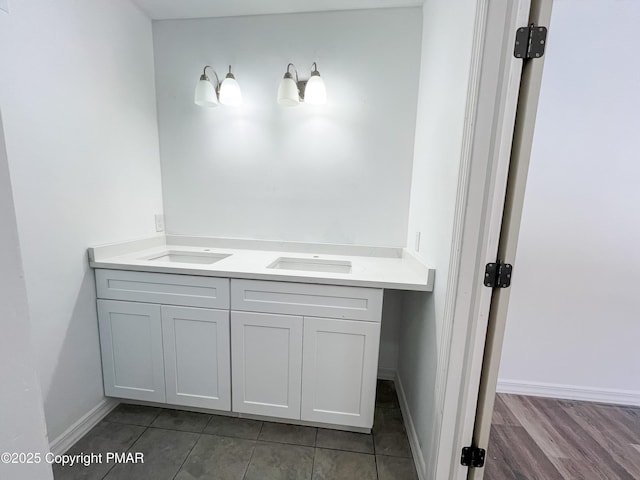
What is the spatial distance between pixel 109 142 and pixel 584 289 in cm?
306

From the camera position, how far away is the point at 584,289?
1.72m

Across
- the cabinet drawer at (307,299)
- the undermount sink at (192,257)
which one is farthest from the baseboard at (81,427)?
the cabinet drawer at (307,299)

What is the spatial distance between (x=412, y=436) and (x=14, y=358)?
1674mm

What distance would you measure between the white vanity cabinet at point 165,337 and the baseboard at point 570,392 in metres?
1.90

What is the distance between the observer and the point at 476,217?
963mm

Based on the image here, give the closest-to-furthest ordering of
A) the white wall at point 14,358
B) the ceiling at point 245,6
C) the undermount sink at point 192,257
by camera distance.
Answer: the white wall at point 14,358 → the ceiling at point 245,6 → the undermount sink at point 192,257

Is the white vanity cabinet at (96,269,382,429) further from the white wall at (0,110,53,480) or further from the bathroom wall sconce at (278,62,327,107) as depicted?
the bathroom wall sconce at (278,62,327,107)

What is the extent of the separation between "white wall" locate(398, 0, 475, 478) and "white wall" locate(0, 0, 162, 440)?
5.99 feet

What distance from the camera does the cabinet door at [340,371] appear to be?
142 cm

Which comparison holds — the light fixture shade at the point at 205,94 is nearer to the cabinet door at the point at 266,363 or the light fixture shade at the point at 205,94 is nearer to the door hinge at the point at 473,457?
the cabinet door at the point at 266,363

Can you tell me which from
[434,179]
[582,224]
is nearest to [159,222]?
[434,179]

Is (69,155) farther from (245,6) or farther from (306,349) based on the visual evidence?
(306,349)

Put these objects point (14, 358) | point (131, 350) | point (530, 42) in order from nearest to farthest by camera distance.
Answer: point (14, 358)
point (530, 42)
point (131, 350)

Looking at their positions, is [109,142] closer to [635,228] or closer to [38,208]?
[38,208]
